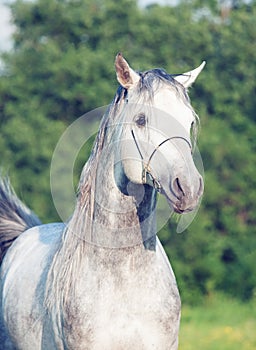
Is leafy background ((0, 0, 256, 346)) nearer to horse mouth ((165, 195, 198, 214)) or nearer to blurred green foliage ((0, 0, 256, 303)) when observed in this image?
blurred green foliage ((0, 0, 256, 303))

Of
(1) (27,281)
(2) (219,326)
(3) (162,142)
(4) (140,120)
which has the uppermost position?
(4) (140,120)

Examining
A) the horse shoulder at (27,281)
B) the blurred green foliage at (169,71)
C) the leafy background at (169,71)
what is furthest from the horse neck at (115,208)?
the blurred green foliage at (169,71)

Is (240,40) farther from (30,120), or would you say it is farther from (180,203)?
(180,203)

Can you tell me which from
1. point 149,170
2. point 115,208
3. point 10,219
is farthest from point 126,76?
point 10,219

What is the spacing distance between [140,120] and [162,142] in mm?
183

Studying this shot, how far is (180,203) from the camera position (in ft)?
12.7

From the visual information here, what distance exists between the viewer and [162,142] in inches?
159

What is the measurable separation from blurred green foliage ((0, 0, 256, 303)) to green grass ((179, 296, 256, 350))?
0.77 metres

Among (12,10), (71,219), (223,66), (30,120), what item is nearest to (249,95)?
(223,66)

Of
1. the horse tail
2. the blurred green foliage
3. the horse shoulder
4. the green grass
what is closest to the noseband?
the horse shoulder

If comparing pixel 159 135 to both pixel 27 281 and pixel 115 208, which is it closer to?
pixel 115 208

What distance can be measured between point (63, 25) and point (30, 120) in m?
3.05

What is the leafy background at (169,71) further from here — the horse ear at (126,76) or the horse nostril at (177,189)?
the horse nostril at (177,189)

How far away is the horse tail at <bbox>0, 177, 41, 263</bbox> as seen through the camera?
6129 millimetres
